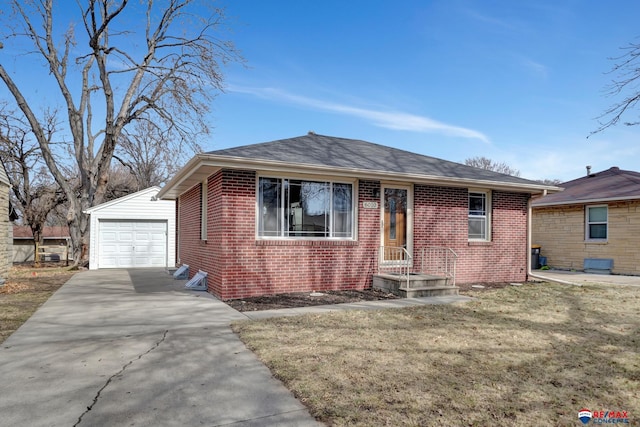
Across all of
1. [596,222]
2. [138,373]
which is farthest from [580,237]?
[138,373]

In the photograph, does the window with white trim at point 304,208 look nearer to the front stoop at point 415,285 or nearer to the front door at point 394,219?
the front door at point 394,219

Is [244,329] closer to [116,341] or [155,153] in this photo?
[116,341]

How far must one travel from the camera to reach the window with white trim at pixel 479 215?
11.2 metres

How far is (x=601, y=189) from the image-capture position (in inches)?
633

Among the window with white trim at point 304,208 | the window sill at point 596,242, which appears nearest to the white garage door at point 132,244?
the window with white trim at point 304,208

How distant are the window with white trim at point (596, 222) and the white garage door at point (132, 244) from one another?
1767 cm

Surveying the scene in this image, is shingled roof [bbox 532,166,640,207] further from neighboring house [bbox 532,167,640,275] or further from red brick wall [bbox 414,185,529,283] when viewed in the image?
red brick wall [bbox 414,185,529,283]

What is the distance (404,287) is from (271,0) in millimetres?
Answer: 10687

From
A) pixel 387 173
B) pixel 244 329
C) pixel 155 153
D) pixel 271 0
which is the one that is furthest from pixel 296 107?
pixel 155 153

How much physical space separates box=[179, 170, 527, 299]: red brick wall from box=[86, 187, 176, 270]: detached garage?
566cm

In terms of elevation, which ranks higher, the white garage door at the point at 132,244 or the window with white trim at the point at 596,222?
the window with white trim at the point at 596,222

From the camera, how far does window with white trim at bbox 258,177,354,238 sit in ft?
28.9

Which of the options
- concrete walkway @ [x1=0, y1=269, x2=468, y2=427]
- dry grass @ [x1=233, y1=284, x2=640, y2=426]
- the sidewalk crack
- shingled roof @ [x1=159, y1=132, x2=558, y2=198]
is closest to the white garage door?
shingled roof @ [x1=159, y1=132, x2=558, y2=198]

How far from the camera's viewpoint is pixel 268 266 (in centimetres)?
867
